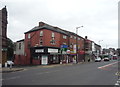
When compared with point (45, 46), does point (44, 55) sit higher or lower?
lower

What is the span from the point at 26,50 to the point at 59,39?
35.1 feet

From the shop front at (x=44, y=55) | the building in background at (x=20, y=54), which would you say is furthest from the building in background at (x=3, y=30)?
the building in background at (x=20, y=54)

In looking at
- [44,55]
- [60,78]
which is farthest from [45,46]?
[60,78]

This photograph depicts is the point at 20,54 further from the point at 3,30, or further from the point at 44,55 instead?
the point at 3,30

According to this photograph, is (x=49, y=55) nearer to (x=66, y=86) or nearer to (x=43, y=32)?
(x=43, y=32)

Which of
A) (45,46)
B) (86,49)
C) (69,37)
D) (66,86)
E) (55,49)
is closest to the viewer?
(66,86)

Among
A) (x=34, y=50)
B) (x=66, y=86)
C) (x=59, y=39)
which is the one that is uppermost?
(x=59, y=39)

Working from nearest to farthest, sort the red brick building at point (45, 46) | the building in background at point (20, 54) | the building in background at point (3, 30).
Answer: the building in background at point (3, 30), the red brick building at point (45, 46), the building in background at point (20, 54)

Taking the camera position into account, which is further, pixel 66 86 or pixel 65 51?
pixel 65 51

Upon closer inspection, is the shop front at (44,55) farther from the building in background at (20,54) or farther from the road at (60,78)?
the road at (60,78)

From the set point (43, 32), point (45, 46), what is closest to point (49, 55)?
point (45, 46)

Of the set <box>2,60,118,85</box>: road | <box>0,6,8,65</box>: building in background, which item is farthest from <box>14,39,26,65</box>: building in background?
<box>2,60,118,85</box>: road

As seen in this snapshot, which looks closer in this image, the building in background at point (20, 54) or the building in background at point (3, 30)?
the building in background at point (3, 30)

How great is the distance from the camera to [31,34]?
47406mm
